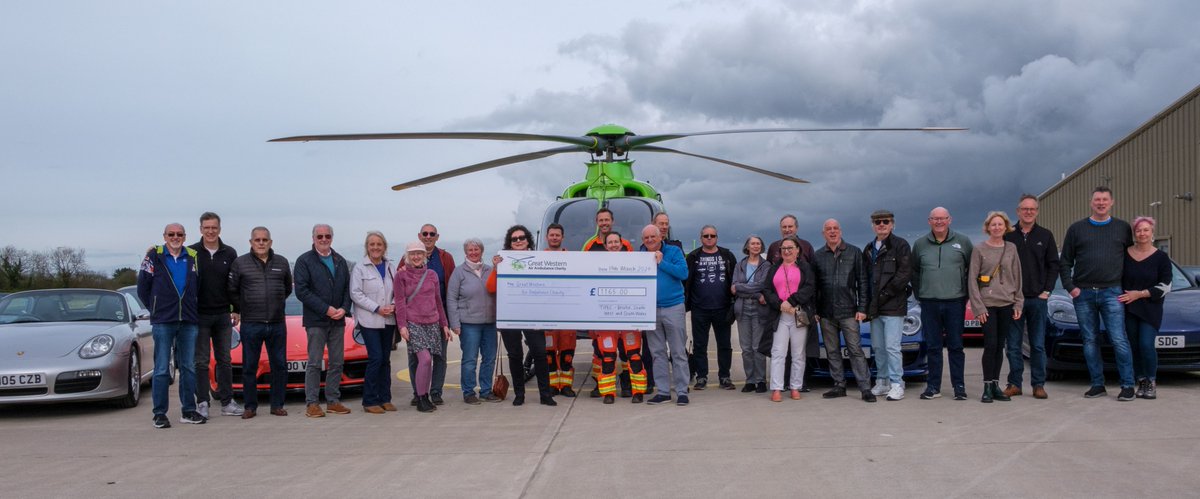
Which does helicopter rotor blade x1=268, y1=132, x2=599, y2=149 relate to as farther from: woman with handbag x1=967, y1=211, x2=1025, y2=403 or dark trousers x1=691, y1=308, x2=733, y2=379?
woman with handbag x1=967, y1=211, x2=1025, y2=403

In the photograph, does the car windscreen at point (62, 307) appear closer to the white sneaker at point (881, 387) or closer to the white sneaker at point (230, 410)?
the white sneaker at point (230, 410)

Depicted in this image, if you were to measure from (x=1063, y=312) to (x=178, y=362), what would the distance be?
837 cm

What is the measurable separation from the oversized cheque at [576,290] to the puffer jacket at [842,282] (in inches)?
63.5

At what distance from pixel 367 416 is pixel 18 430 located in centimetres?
273

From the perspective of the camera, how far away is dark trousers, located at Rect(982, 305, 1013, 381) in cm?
724

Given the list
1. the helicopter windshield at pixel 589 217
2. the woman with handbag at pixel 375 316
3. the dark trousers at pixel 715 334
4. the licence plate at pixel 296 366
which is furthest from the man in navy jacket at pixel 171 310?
the helicopter windshield at pixel 589 217

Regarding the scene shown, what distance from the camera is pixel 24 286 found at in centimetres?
3947

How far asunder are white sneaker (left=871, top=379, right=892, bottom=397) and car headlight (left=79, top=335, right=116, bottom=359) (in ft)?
22.9

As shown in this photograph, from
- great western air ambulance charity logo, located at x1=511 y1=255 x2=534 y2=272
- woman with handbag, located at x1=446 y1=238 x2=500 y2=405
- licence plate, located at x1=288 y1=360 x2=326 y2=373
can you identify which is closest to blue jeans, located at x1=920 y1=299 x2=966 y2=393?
great western air ambulance charity logo, located at x1=511 y1=255 x2=534 y2=272

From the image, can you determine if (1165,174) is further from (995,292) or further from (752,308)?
(752,308)

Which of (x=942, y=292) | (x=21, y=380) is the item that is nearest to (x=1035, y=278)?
→ (x=942, y=292)

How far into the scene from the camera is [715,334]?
27.3 ft

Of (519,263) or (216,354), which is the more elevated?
(519,263)

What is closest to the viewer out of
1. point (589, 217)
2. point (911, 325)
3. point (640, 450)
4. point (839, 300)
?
point (640, 450)
